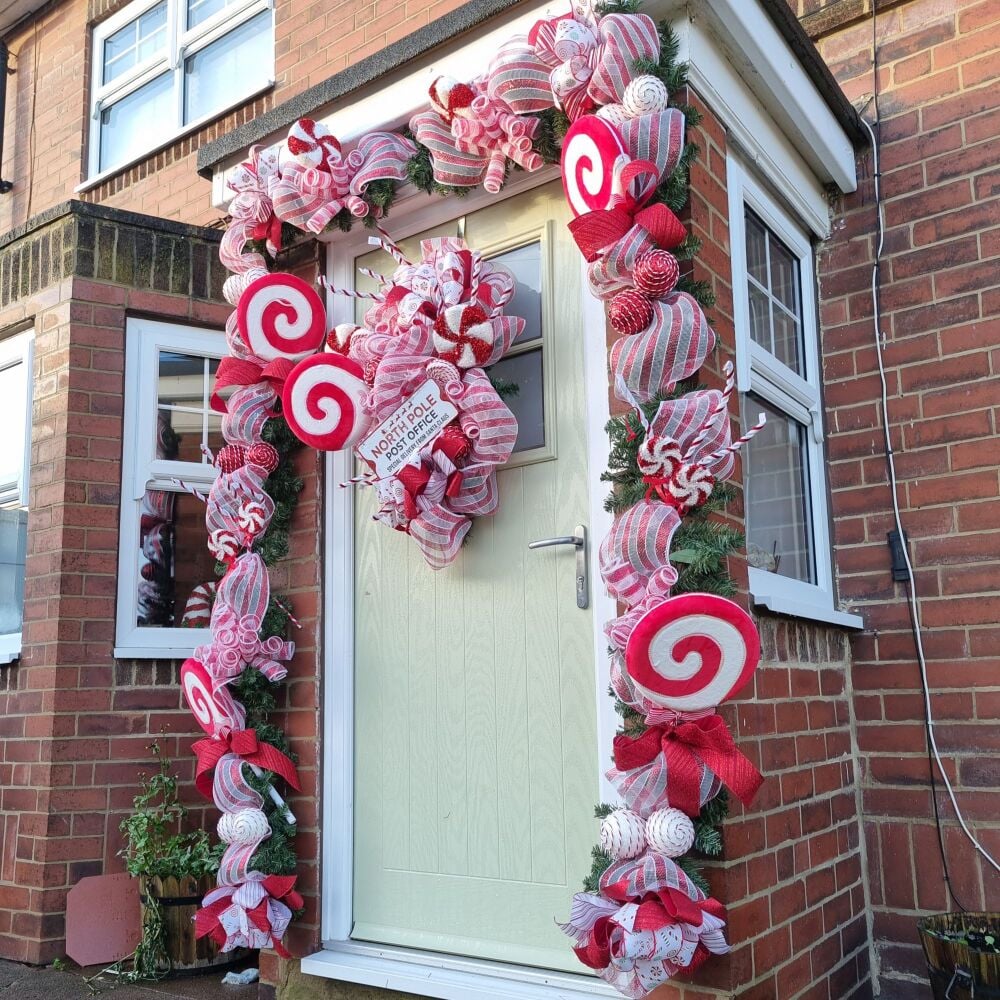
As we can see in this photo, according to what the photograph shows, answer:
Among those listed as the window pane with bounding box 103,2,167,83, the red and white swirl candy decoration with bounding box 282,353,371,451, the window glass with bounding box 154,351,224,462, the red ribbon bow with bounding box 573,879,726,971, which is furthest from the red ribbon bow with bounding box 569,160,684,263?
the window pane with bounding box 103,2,167,83

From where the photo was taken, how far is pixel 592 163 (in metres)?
2.84

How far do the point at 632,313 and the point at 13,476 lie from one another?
3396mm

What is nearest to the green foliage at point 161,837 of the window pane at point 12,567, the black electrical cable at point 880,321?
the window pane at point 12,567

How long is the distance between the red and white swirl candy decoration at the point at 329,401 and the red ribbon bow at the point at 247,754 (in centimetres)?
99

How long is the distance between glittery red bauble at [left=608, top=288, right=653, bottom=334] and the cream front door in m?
0.42

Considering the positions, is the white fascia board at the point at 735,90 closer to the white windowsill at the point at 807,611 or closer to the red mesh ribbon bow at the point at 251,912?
the white windowsill at the point at 807,611

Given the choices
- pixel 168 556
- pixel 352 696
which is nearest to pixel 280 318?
pixel 352 696

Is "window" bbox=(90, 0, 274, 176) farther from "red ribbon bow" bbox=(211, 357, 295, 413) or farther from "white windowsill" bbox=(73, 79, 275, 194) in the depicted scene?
"red ribbon bow" bbox=(211, 357, 295, 413)

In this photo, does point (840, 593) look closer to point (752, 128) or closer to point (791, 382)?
point (791, 382)

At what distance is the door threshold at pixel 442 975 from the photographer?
2936 millimetres

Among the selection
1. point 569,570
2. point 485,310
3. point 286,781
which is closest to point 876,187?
point 485,310

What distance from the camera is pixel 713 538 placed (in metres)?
2.70

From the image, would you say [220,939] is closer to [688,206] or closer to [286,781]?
[286,781]

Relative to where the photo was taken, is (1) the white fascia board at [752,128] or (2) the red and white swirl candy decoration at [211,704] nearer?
(1) the white fascia board at [752,128]
